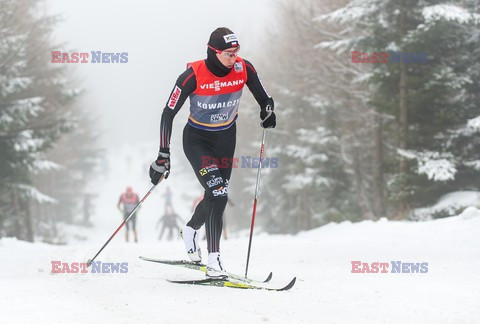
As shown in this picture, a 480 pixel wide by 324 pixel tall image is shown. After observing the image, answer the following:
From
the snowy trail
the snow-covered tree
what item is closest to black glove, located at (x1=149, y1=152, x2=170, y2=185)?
the snowy trail

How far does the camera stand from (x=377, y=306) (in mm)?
4734

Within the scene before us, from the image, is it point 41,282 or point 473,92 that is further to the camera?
point 473,92

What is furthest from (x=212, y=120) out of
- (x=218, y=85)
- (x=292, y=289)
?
(x=292, y=289)

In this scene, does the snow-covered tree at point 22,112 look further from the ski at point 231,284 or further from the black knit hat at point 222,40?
the ski at point 231,284

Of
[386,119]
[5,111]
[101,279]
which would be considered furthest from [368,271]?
[5,111]

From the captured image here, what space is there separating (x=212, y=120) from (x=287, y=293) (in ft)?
6.66

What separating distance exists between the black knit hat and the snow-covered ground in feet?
8.26

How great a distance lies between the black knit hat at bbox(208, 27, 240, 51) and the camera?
5.53m

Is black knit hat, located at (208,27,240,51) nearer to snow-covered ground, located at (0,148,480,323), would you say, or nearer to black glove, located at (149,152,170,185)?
black glove, located at (149,152,170,185)

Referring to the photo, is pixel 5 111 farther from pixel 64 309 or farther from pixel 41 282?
pixel 64 309

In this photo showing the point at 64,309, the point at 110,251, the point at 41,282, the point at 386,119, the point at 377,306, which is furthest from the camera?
the point at 386,119

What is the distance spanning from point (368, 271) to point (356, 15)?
8.13 m

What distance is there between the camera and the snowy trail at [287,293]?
14.1 ft

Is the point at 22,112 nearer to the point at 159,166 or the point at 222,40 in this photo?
the point at 159,166
